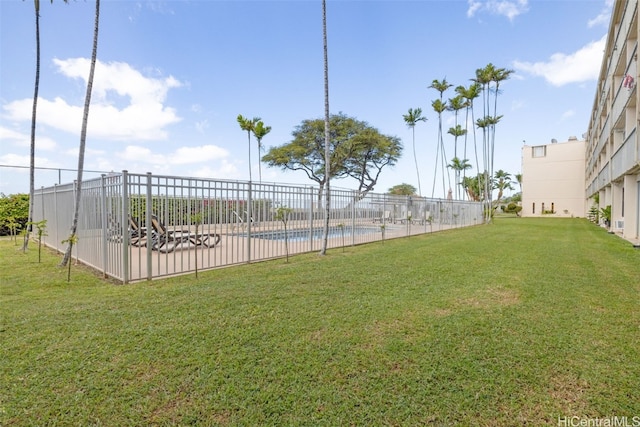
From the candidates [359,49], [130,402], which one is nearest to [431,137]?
[359,49]

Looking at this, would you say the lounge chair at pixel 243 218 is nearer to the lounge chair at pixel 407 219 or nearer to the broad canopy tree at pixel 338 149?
the lounge chair at pixel 407 219

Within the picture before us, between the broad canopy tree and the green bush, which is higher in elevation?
the broad canopy tree

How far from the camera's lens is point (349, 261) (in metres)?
7.46

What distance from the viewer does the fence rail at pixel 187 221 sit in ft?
17.7

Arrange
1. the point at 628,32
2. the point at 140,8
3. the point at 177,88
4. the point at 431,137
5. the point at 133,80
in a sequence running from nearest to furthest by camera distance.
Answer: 1. the point at 140,8
2. the point at 628,32
3. the point at 133,80
4. the point at 177,88
5. the point at 431,137

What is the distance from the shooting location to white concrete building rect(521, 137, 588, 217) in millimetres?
38625

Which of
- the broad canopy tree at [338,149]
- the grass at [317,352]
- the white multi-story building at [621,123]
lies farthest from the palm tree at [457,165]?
the grass at [317,352]

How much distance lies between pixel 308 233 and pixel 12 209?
10.9m

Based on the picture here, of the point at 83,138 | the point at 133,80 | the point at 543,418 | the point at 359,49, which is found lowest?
the point at 543,418

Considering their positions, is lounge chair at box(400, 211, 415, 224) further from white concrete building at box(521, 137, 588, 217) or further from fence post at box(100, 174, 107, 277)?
white concrete building at box(521, 137, 588, 217)

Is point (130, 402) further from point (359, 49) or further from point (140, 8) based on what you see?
point (359, 49)

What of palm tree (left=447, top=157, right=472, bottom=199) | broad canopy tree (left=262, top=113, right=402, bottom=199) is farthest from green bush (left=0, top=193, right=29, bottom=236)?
palm tree (left=447, top=157, right=472, bottom=199)

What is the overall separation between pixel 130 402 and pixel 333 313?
223 centimetres

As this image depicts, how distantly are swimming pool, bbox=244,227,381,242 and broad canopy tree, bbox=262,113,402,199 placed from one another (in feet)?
53.9
